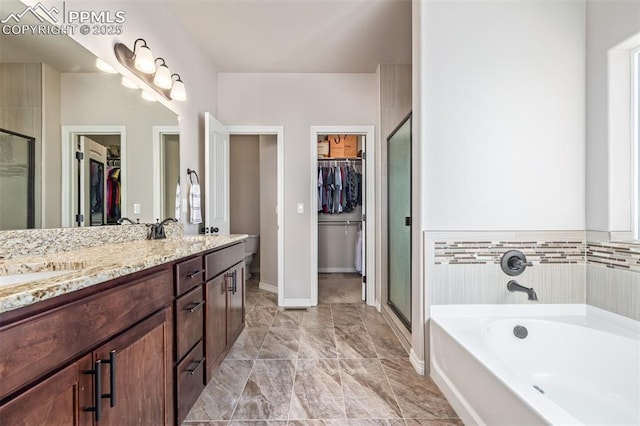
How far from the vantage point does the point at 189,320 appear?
1.43 meters

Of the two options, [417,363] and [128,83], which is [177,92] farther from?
[417,363]

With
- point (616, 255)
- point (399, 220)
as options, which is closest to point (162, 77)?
point (399, 220)

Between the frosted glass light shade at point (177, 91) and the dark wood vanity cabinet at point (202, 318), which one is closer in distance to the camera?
the dark wood vanity cabinet at point (202, 318)

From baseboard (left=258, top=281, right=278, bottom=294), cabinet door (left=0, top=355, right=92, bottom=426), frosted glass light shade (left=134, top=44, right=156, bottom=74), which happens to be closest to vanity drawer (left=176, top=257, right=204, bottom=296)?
cabinet door (left=0, top=355, right=92, bottom=426)

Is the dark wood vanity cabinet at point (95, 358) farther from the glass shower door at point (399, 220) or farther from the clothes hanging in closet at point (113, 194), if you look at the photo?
the glass shower door at point (399, 220)

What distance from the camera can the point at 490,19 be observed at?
1.83m

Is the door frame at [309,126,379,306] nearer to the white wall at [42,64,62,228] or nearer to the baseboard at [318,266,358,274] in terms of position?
the baseboard at [318,266,358,274]

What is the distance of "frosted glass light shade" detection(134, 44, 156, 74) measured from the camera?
1814 mm

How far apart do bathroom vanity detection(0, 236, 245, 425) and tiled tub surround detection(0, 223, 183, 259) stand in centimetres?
8

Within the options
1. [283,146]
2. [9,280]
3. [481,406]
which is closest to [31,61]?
[9,280]

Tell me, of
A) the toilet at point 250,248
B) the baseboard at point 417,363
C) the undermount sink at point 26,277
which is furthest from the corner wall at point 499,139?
the toilet at point 250,248

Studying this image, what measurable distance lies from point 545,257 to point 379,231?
1525 millimetres

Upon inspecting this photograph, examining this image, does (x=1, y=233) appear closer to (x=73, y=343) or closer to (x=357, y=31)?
(x=73, y=343)

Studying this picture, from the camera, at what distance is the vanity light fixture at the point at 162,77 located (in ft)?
6.57
